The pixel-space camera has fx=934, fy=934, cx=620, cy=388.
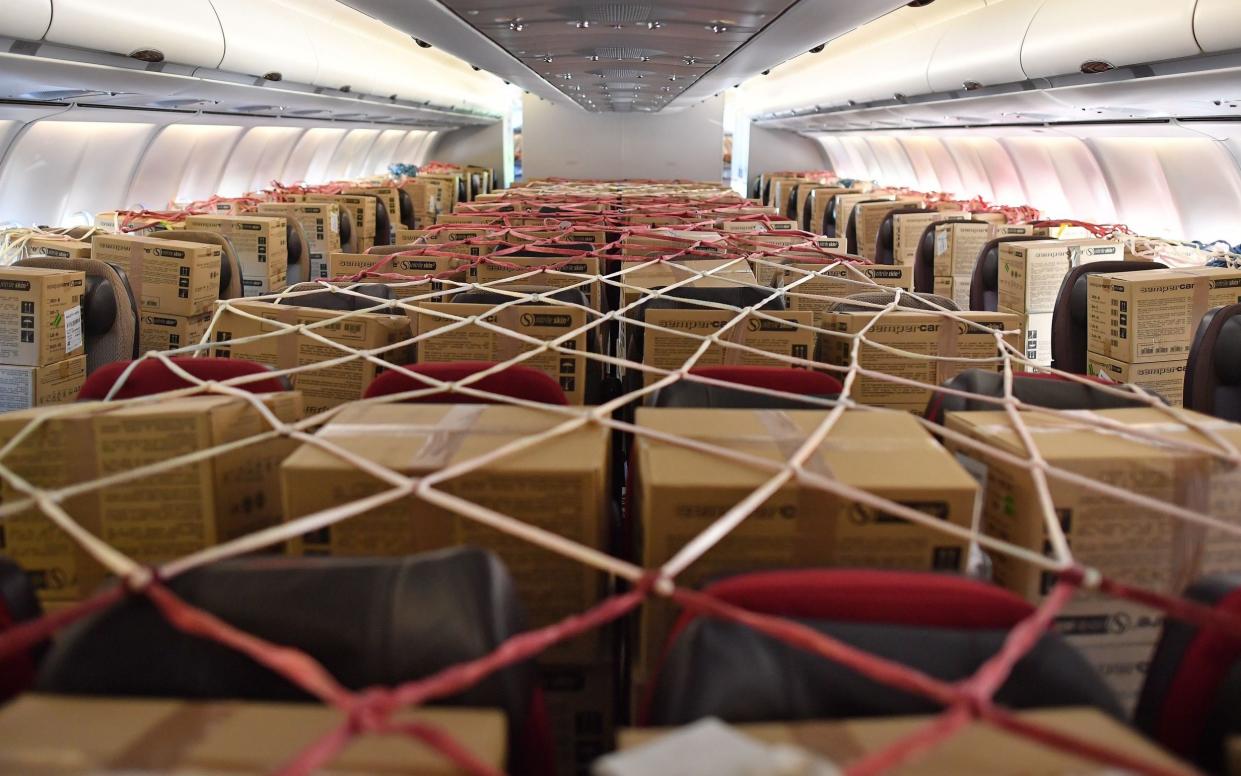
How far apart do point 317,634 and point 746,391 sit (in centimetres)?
151

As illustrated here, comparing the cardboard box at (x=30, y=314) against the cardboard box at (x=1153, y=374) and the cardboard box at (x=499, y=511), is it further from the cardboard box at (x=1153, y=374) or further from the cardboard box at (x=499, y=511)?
the cardboard box at (x=1153, y=374)

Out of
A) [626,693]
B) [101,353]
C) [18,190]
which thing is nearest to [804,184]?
[18,190]

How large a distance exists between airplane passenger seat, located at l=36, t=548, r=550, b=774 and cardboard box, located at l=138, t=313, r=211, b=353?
433 centimetres

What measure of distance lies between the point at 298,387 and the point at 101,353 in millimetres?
2008

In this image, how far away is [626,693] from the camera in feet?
6.83

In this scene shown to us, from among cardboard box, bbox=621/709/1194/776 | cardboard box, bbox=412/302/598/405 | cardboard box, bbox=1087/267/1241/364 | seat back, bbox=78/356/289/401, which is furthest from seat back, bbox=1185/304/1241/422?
seat back, bbox=78/356/289/401

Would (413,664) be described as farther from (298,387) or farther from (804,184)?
(804,184)

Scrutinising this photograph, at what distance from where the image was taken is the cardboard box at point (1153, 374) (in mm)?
3913

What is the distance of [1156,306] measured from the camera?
392 cm

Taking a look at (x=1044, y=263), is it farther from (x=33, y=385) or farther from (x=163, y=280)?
(x=33, y=385)

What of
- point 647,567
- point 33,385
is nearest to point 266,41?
point 33,385

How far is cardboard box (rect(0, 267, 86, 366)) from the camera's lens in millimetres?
3818

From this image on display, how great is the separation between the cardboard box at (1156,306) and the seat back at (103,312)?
176 inches

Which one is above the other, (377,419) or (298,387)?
(377,419)
